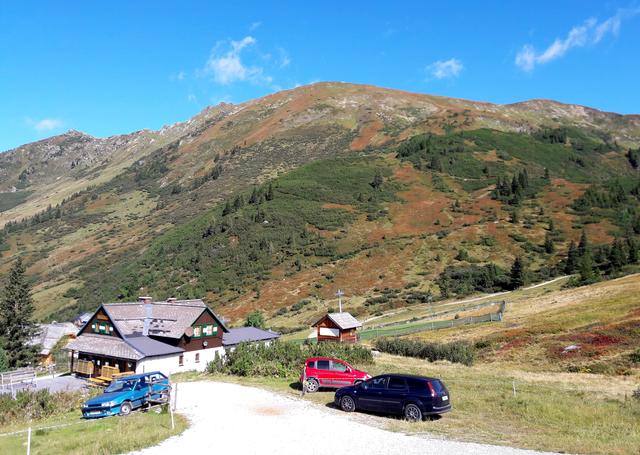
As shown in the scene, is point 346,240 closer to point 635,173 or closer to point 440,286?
point 440,286

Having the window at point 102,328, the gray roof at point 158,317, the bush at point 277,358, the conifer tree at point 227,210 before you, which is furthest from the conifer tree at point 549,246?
the window at point 102,328

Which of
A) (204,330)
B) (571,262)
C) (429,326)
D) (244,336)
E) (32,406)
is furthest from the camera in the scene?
(571,262)

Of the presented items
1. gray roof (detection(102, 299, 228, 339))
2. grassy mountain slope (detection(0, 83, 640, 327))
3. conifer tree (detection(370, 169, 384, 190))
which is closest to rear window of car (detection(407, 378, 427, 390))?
gray roof (detection(102, 299, 228, 339))

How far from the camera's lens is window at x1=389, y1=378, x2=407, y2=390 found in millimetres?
18531

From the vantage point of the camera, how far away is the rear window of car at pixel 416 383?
18078mm

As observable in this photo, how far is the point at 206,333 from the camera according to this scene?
152 feet

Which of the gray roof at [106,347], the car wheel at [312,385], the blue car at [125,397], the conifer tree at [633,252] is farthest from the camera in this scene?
the conifer tree at [633,252]

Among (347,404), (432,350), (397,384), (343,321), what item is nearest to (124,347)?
(343,321)

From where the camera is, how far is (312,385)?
23953 mm

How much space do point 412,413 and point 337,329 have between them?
3437cm

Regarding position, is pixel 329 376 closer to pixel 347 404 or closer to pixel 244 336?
pixel 347 404

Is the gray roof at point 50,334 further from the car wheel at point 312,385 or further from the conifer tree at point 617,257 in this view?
the conifer tree at point 617,257

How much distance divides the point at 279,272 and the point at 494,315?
50.7 m

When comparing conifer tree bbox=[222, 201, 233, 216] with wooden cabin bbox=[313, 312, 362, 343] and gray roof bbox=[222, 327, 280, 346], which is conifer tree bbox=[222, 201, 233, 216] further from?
wooden cabin bbox=[313, 312, 362, 343]
